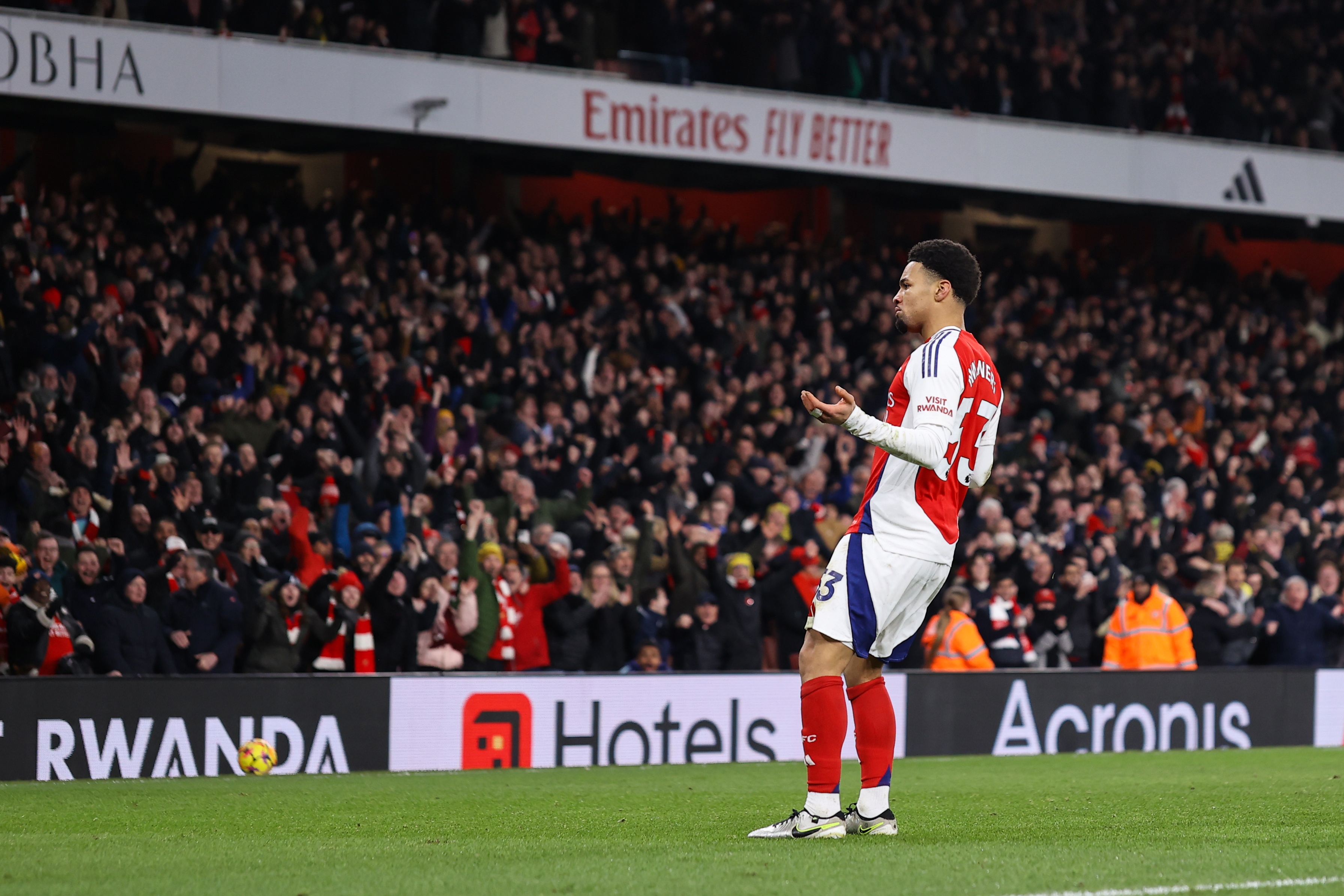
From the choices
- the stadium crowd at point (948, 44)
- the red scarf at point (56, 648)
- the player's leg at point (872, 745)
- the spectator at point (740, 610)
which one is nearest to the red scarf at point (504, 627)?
the spectator at point (740, 610)

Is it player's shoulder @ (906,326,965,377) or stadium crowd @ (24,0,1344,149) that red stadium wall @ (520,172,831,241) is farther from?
player's shoulder @ (906,326,965,377)

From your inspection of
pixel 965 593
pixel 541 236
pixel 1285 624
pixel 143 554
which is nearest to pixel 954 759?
pixel 965 593

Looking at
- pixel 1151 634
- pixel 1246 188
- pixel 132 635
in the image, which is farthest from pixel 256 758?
pixel 1246 188

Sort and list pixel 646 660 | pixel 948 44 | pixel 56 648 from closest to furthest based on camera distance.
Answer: pixel 56 648 → pixel 646 660 → pixel 948 44

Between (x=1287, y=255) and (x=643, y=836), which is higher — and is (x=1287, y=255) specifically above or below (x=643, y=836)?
above

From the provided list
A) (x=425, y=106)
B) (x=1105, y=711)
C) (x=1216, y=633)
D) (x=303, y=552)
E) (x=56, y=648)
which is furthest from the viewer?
(x=425, y=106)

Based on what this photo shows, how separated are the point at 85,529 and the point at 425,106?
7.16 m

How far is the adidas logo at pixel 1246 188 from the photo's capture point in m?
22.7

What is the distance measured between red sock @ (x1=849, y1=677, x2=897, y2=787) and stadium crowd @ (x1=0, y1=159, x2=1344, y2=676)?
6363 millimetres

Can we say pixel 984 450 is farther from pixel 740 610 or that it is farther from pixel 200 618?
pixel 740 610

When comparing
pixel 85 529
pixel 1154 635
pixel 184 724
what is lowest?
pixel 184 724

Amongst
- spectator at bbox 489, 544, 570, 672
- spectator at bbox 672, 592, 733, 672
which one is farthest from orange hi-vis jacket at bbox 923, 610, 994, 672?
spectator at bbox 489, 544, 570, 672

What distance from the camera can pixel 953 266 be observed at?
619cm

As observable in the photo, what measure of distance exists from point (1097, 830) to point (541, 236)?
14.0 meters
